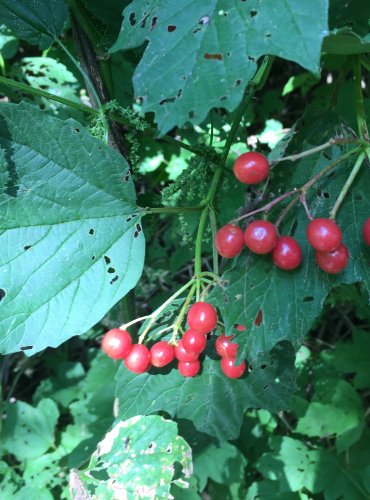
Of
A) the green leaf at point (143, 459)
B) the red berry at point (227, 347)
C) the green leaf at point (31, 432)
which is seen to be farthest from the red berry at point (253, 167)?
the green leaf at point (31, 432)

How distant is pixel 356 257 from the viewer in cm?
114

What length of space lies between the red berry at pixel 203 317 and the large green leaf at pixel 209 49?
392 millimetres

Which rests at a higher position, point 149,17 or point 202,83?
point 149,17

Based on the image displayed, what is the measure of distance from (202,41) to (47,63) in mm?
1440

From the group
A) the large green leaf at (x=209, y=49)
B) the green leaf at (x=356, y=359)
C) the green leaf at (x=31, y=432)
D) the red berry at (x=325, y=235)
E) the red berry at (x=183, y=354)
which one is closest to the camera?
the large green leaf at (x=209, y=49)

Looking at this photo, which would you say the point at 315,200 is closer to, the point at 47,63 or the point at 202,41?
the point at 202,41

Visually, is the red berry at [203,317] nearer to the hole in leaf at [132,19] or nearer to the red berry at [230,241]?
the red berry at [230,241]

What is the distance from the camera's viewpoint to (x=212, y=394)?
4.44ft

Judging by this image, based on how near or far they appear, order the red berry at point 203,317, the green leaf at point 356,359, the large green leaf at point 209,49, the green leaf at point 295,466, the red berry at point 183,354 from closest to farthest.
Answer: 1. the large green leaf at point 209,49
2. the red berry at point 203,317
3. the red berry at point 183,354
4. the green leaf at point 295,466
5. the green leaf at point 356,359

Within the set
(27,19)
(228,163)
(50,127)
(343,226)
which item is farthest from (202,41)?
(228,163)

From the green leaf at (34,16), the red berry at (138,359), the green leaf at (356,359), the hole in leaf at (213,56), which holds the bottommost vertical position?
the green leaf at (356,359)

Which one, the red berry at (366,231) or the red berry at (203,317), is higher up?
the red berry at (366,231)

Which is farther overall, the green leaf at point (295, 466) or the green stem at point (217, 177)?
the green leaf at point (295, 466)

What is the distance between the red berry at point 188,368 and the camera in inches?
49.9
